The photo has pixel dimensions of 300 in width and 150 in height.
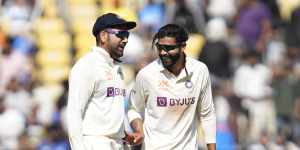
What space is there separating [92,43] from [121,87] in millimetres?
10399

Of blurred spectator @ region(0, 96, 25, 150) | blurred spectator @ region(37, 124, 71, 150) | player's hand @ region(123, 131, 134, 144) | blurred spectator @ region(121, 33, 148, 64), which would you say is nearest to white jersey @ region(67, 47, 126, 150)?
player's hand @ region(123, 131, 134, 144)

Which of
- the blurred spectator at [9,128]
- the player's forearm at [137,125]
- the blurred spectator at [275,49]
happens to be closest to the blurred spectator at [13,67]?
the blurred spectator at [9,128]

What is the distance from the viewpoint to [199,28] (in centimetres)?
2073

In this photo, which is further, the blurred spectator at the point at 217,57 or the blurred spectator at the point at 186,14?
the blurred spectator at the point at 186,14

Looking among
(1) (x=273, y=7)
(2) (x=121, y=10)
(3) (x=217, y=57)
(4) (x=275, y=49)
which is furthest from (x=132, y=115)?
(1) (x=273, y=7)

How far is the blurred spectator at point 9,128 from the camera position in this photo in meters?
17.6

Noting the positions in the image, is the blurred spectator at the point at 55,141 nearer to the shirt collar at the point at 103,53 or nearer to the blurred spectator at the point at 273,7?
the blurred spectator at the point at 273,7

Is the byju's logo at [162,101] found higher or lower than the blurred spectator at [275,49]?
lower

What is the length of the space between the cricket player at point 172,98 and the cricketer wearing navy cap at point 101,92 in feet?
0.86

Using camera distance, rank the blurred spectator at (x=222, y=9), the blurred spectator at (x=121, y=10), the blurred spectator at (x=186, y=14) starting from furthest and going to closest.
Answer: the blurred spectator at (x=222, y=9) → the blurred spectator at (x=186, y=14) → the blurred spectator at (x=121, y=10)

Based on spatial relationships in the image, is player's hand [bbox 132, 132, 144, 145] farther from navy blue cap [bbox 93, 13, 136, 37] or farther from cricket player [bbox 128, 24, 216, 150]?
navy blue cap [bbox 93, 13, 136, 37]

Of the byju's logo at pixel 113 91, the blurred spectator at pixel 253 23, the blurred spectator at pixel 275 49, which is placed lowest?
the byju's logo at pixel 113 91

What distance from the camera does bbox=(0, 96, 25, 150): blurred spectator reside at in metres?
17.6

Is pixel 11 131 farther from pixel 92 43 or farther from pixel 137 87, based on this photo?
pixel 137 87
